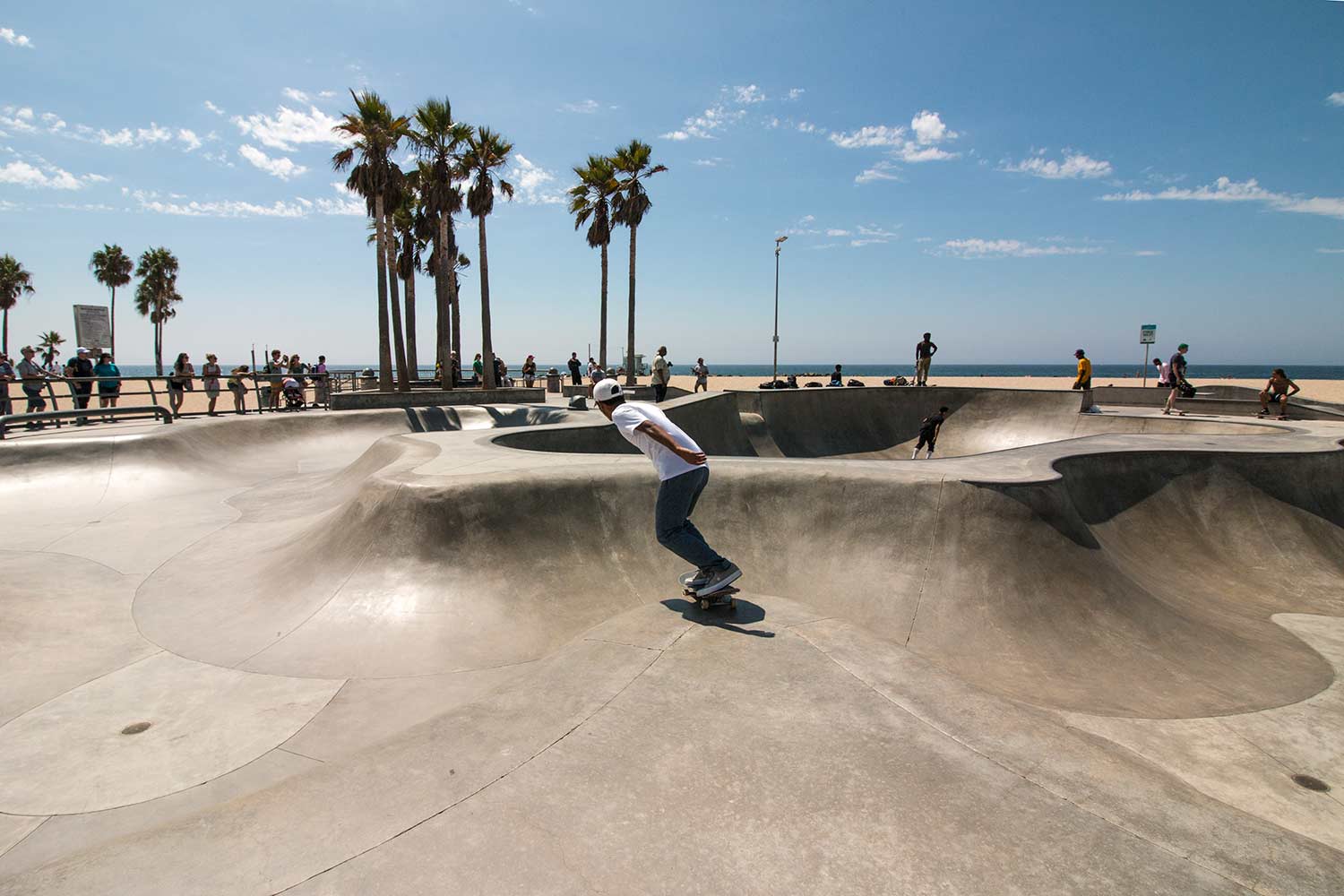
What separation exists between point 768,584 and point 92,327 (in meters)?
20.2

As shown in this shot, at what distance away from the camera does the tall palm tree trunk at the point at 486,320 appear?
80.9 ft

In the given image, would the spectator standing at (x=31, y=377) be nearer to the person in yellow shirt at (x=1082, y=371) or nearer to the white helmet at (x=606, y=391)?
the white helmet at (x=606, y=391)

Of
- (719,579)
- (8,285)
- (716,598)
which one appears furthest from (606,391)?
(8,285)

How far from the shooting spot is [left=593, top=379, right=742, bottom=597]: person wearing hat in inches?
172

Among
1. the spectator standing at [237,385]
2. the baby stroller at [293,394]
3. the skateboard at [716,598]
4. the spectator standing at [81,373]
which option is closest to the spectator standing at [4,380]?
the spectator standing at [81,373]

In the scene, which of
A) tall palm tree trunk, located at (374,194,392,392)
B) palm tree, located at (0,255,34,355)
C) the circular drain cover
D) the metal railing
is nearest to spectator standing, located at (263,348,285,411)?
the metal railing

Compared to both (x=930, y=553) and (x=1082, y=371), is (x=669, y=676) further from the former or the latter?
(x=1082, y=371)

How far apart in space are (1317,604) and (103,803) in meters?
11.7

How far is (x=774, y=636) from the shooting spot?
408cm

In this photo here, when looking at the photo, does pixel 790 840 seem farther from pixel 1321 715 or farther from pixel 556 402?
pixel 556 402

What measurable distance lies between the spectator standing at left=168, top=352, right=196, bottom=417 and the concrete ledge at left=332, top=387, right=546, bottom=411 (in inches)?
148

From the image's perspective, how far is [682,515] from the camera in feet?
14.8

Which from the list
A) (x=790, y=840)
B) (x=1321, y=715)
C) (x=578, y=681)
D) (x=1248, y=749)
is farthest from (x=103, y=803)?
(x=1321, y=715)

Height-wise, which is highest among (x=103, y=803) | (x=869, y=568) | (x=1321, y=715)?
(x=869, y=568)
